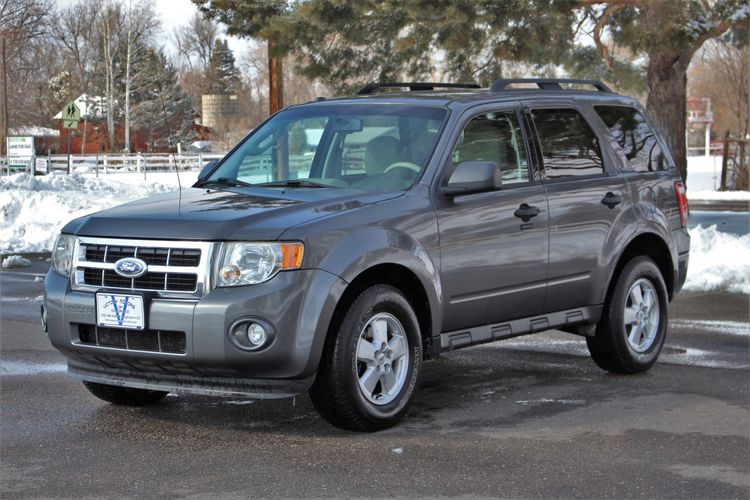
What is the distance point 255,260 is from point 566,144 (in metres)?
2.78

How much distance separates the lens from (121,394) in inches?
277

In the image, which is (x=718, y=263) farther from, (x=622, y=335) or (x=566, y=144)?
(x=566, y=144)

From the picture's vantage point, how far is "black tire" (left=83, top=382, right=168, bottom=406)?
701 cm

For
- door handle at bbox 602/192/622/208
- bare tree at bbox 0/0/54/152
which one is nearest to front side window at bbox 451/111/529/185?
door handle at bbox 602/192/622/208

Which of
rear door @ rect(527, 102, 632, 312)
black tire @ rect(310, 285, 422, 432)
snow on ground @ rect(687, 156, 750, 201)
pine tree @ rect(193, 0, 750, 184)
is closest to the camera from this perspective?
black tire @ rect(310, 285, 422, 432)

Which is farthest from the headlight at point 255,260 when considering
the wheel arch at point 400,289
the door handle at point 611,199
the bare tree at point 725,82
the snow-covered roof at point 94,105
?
the snow-covered roof at point 94,105

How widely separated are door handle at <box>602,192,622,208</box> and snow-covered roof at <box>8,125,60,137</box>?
73.0 m

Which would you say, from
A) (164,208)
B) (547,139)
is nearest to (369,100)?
(547,139)

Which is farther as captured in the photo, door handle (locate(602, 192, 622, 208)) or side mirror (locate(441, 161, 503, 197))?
door handle (locate(602, 192, 622, 208))

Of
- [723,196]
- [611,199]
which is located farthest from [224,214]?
[723,196]

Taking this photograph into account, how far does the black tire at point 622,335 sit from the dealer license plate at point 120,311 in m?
3.36

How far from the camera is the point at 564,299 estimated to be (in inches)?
306

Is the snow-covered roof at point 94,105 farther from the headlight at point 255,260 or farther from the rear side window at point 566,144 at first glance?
the headlight at point 255,260

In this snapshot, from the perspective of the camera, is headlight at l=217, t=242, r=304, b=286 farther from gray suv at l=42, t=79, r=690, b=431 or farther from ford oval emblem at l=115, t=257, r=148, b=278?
ford oval emblem at l=115, t=257, r=148, b=278
